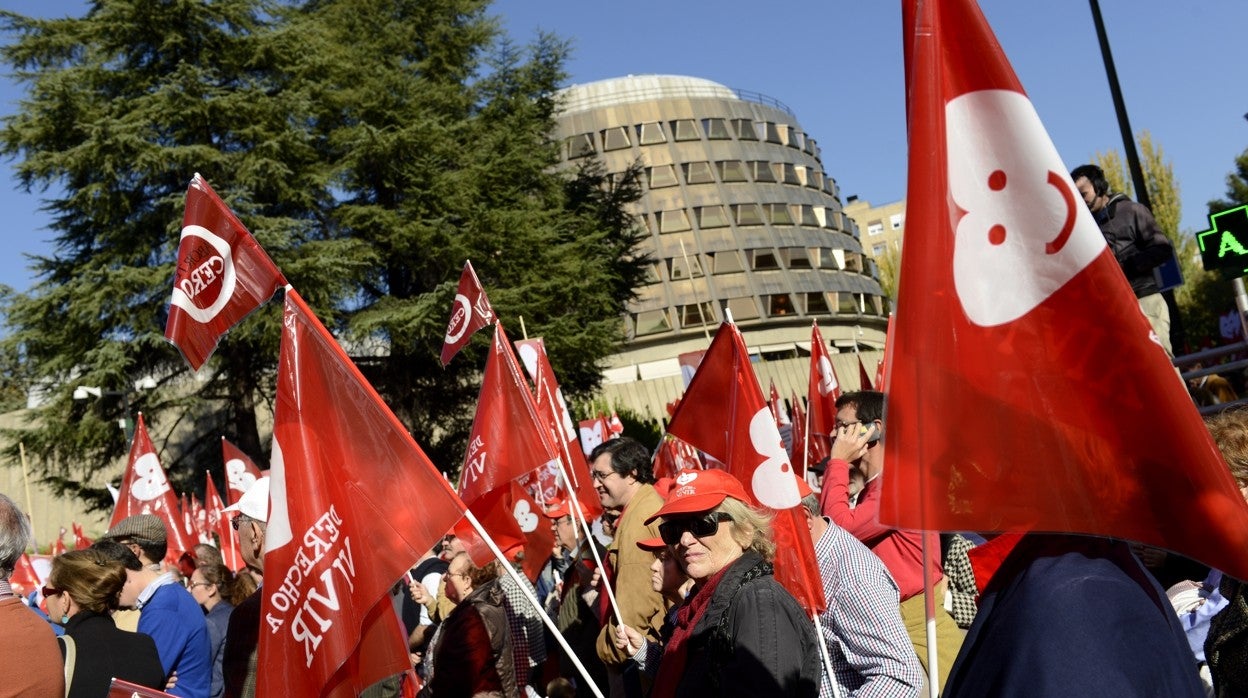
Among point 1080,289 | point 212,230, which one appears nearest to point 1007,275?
point 1080,289

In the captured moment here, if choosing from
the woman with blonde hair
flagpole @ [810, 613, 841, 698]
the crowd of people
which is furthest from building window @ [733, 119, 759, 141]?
flagpole @ [810, 613, 841, 698]

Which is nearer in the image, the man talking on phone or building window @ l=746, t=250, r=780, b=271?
the man talking on phone

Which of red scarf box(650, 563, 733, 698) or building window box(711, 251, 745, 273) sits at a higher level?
building window box(711, 251, 745, 273)

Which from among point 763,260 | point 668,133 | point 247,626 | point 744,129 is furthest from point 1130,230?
point 744,129

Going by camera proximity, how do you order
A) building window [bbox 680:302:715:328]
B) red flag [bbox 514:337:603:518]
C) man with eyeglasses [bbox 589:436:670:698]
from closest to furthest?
man with eyeglasses [bbox 589:436:670:698]
red flag [bbox 514:337:603:518]
building window [bbox 680:302:715:328]

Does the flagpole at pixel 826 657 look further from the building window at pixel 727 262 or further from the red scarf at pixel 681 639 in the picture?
the building window at pixel 727 262

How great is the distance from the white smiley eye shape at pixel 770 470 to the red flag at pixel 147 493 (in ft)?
30.0

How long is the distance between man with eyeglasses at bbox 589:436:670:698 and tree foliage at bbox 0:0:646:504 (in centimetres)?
2135

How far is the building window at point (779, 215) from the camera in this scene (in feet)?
235

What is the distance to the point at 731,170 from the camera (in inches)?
2800

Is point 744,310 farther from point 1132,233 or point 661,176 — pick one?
point 1132,233

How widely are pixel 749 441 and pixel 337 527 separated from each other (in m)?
2.07

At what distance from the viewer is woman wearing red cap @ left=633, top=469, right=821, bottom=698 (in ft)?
11.0

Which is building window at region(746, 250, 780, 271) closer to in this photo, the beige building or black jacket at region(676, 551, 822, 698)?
the beige building
